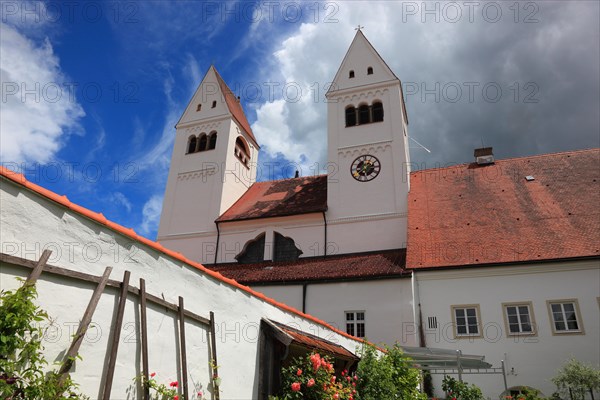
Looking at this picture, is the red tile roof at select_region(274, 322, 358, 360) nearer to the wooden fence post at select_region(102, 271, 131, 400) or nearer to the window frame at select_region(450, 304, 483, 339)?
the wooden fence post at select_region(102, 271, 131, 400)

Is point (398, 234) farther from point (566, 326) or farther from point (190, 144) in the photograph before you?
point (190, 144)

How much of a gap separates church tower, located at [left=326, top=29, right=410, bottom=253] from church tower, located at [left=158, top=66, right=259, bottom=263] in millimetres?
6433

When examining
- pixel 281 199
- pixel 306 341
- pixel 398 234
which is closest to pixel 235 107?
pixel 281 199

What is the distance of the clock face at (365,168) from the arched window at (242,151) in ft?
28.2

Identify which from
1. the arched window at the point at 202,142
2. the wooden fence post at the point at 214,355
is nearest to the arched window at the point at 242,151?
the arched window at the point at 202,142

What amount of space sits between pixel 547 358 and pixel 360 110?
14883mm

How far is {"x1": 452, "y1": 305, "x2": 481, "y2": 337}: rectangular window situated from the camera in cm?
1453

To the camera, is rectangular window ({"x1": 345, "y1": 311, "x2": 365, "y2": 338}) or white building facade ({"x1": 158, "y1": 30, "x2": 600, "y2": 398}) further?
rectangular window ({"x1": 345, "y1": 311, "x2": 365, "y2": 338})

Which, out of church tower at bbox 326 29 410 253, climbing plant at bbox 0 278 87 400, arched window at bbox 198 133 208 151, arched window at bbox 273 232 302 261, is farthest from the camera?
arched window at bbox 198 133 208 151

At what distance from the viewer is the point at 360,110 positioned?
2378 centimetres

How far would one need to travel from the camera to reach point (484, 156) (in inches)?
883

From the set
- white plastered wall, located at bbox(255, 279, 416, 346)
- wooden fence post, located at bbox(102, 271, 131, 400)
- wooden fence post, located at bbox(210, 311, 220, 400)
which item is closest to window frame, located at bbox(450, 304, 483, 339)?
white plastered wall, located at bbox(255, 279, 416, 346)

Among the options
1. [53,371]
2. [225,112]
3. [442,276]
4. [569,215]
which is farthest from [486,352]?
[225,112]

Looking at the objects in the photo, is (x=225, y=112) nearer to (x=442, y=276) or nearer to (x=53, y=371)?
(x=442, y=276)
